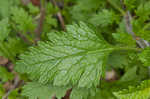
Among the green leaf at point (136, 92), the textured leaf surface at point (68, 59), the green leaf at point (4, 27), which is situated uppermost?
the green leaf at point (4, 27)

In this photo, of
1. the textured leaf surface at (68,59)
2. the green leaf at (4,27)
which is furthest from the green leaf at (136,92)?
the green leaf at (4,27)

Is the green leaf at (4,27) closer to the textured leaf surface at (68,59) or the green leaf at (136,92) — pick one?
the textured leaf surface at (68,59)

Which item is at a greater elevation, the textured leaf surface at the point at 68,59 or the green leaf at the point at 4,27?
the green leaf at the point at 4,27

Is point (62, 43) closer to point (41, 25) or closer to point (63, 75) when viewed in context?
point (63, 75)

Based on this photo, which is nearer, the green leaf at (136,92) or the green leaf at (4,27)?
the green leaf at (136,92)

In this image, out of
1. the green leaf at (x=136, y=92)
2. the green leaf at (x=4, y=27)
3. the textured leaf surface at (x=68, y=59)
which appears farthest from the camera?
the green leaf at (x=4, y=27)

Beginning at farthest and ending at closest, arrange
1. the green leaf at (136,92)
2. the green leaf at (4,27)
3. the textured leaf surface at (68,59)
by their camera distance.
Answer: the green leaf at (4,27)
the textured leaf surface at (68,59)
the green leaf at (136,92)

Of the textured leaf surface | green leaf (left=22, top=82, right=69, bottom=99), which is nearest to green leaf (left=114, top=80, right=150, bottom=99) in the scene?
the textured leaf surface

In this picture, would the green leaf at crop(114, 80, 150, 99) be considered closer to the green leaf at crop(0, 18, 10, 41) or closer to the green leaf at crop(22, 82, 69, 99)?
the green leaf at crop(22, 82, 69, 99)
